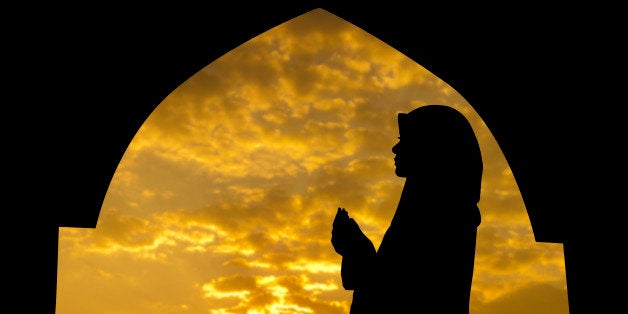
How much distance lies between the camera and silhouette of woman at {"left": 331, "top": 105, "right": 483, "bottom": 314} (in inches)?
86.3

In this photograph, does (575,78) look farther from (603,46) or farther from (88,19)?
(88,19)

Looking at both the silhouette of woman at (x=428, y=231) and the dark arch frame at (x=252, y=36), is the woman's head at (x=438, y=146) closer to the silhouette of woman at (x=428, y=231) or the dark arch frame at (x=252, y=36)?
the silhouette of woman at (x=428, y=231)

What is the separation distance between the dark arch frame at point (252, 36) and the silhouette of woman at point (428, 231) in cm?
308

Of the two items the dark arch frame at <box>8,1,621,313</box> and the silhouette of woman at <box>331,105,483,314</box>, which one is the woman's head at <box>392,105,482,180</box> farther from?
the dark arch frame at <box>8,1,621,313</box>

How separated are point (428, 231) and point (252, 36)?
4100mm

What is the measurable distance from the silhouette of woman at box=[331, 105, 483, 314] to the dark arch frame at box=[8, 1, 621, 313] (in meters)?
3.08

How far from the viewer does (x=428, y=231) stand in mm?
2223

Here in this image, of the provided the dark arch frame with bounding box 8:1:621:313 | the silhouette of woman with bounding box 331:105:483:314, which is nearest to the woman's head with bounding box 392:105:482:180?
the silhouette of woman with bounding box 331:105:483:314

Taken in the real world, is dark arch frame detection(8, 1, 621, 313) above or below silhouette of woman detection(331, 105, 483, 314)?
above

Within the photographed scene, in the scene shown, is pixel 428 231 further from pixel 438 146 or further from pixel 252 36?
pixel 252 36

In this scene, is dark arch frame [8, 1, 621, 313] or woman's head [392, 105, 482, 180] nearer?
woman's head [392, 105, 482, 180]

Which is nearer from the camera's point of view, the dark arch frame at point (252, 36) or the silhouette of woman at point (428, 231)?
Result: the silhouette of woman at point (428, 231)

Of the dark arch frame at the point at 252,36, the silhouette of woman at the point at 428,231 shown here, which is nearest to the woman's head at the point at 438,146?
the silhouette of woman at the point at 428,231

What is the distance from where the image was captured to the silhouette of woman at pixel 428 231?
219cm
